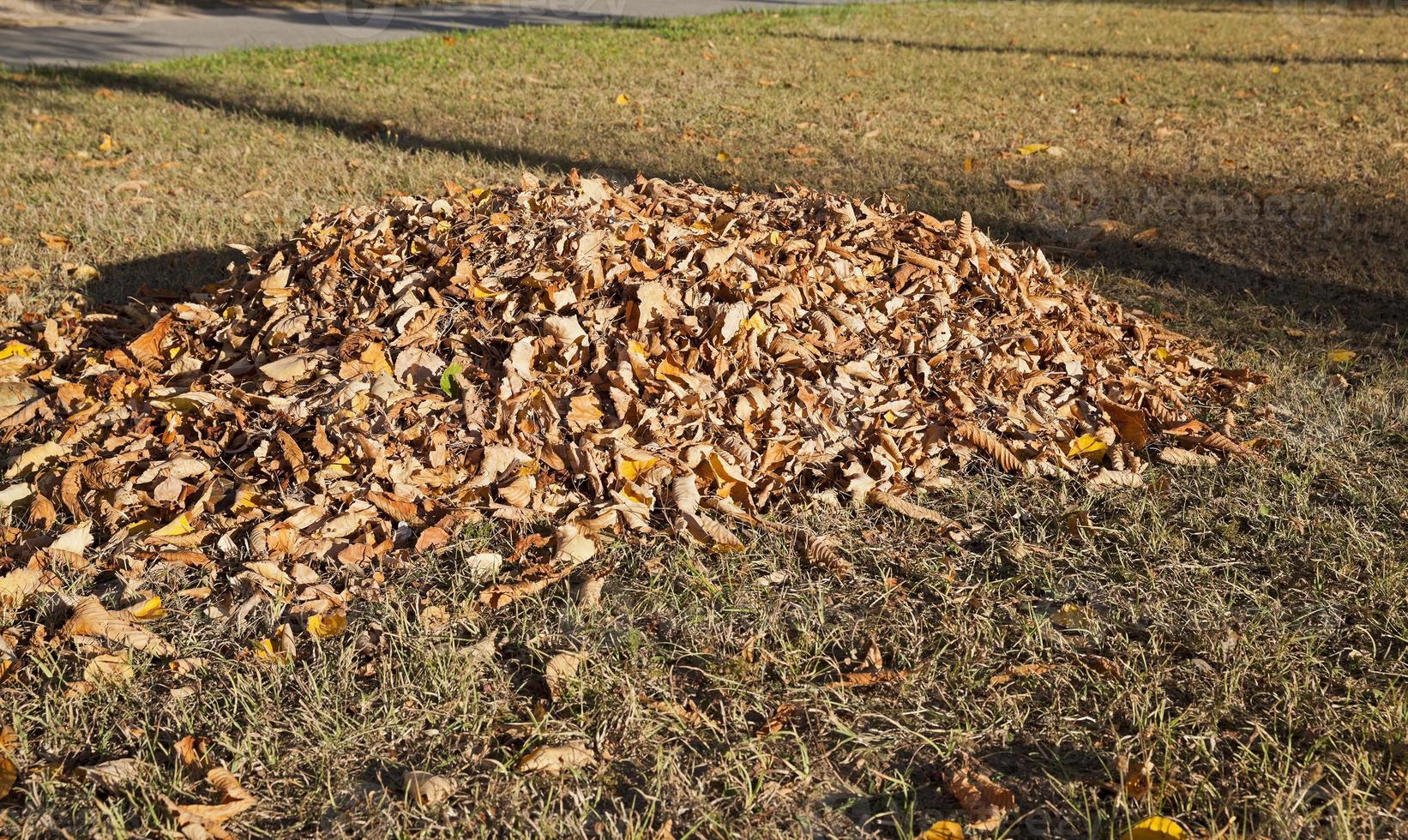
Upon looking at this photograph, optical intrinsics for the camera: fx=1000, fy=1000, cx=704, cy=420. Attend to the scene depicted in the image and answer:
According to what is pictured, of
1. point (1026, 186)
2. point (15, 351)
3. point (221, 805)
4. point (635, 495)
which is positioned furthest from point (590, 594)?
point (1026, 186)

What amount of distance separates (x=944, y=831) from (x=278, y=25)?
47.6 feet

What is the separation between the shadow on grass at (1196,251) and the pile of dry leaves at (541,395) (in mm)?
969

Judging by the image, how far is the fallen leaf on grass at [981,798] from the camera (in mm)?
2037

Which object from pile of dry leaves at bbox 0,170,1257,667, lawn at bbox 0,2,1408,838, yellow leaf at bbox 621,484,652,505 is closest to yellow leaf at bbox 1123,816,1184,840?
lawn at bbox 0,2,1408,838

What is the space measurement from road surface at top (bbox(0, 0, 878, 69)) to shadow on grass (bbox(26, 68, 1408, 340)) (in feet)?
18.6

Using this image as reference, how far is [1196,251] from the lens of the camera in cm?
554

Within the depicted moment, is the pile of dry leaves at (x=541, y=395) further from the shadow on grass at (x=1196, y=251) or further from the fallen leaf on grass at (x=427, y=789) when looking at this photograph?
the shadow on grass at (x=1196, y=251)

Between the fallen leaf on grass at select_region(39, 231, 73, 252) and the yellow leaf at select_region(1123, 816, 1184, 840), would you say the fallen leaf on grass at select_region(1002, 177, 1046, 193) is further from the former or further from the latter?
the fallen leaf on grass at select_region(39, 231, 73, 252)

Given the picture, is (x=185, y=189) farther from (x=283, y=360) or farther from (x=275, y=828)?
(x=275, y=828)

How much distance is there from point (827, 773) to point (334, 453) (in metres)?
1.78

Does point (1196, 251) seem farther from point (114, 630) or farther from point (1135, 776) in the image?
point (114, 630)

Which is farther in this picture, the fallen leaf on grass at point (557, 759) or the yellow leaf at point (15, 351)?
the yellow leaf at point (15, 351)

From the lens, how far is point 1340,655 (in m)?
2.51

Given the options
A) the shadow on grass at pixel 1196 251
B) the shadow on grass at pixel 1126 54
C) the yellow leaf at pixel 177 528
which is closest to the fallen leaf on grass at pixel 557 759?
the yellow leaf at pixel 177 528
